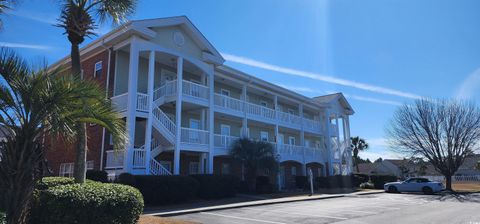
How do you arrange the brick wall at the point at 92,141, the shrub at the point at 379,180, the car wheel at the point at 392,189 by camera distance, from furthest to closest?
the shrub at the point at 379,180, the car wheel at the point at 392,189, the brick wall at the point at 92,141

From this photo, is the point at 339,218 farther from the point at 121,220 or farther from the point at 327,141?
the point at 327,141

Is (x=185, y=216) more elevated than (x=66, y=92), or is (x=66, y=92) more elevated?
(x=66, y=92)

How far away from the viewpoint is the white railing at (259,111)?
2819 cm

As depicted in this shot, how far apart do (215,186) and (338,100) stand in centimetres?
2408

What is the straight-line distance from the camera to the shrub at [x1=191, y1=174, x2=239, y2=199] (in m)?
20.5

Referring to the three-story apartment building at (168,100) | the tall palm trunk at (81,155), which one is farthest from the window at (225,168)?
the tall palm trunk at (81,155)

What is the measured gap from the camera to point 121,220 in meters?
8.74

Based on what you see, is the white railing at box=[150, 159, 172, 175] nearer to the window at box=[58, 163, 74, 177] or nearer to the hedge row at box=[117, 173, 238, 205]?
the hedge row at box=[117, 173, 238, 205]

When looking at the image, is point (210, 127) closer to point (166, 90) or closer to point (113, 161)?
point (166, 90)

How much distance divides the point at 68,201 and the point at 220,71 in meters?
18.8

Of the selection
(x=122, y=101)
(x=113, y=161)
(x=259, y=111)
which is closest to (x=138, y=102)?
(x=122, y=101)

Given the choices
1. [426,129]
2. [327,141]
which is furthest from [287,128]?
[426,129]

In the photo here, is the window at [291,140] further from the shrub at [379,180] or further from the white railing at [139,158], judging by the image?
the white railing at [139,158]

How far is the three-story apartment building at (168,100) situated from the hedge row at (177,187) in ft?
4.81
